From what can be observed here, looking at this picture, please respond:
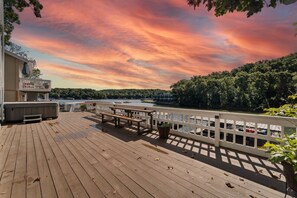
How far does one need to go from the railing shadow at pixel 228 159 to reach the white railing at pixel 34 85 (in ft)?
43.4

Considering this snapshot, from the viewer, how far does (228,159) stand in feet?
12.0

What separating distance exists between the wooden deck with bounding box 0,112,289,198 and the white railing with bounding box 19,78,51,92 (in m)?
11.7

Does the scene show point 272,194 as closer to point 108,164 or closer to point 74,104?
point 108,164

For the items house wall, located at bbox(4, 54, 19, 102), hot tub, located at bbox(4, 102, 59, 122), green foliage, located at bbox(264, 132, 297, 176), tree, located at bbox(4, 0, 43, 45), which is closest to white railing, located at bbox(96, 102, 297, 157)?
green foliage, located at bbox(264, 132, 297, 176)

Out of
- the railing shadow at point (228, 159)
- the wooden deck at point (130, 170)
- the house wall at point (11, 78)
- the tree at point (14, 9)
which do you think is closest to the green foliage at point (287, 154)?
the wooden deck at point (130, 170)

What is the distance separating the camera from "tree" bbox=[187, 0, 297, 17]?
1.46 m

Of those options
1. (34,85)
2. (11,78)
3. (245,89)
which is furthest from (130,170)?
(245,89)

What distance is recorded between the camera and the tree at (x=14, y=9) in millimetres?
11656

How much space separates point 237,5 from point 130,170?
297 cm

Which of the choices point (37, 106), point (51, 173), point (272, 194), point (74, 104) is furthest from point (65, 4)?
point (74, 104)

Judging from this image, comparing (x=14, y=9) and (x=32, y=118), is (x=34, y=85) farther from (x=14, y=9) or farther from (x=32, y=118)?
(x=32, y=118)

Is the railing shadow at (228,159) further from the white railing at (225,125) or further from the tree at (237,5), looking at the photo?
the tree at (237,5)

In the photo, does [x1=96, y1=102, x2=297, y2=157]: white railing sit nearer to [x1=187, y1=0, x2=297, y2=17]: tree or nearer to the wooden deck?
the wooden deck

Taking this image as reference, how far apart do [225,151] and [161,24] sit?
6.22 meters
